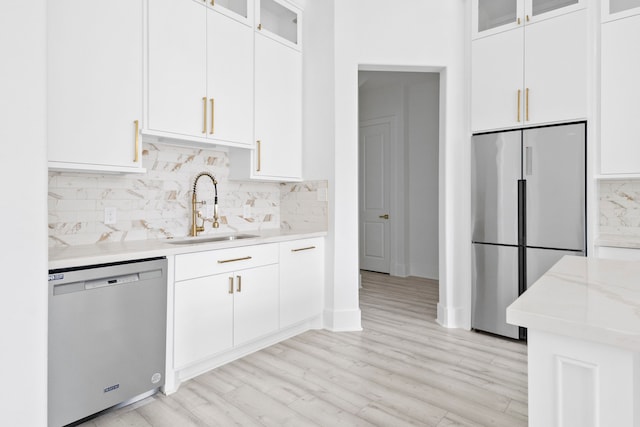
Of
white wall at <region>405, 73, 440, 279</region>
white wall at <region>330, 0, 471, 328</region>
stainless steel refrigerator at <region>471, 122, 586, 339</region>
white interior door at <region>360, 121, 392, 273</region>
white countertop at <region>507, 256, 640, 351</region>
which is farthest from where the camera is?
white interior door at <region>360, 121, 392, 273</region>

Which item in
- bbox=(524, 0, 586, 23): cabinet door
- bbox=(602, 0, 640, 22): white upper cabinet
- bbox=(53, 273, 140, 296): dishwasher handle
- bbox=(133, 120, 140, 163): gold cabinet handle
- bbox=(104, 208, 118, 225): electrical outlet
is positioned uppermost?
bbox=(524, 0, 586, 23): cabinet door

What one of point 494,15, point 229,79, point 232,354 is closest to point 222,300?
point 232,354

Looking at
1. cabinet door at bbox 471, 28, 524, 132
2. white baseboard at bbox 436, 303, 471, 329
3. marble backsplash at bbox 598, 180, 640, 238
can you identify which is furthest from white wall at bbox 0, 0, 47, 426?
marble backsplash at bbox 598, 180, 640, 238

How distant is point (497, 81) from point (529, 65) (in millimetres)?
247

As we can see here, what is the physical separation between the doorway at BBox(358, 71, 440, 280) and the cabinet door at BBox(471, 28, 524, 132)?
2.12 metres

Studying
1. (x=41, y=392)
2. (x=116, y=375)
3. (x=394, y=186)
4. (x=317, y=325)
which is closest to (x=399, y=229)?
(x=394, y=186)

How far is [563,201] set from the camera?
2820 mm

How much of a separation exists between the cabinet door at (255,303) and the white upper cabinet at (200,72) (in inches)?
40.2

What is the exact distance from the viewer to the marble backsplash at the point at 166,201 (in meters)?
2.27

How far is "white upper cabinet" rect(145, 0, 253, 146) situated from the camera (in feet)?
7.73

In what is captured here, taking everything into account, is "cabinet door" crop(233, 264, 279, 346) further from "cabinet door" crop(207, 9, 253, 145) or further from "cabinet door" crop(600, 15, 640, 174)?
"cabinet door" crop(600, 15, 640, 174)

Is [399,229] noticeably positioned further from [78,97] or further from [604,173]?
[78,97]

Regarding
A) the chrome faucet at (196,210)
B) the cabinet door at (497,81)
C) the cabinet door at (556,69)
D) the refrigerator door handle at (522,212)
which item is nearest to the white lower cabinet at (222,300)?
the chrome faucet at (196,210)

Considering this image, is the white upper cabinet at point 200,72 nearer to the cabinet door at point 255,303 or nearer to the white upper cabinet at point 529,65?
the cabinet door at point 255,303
